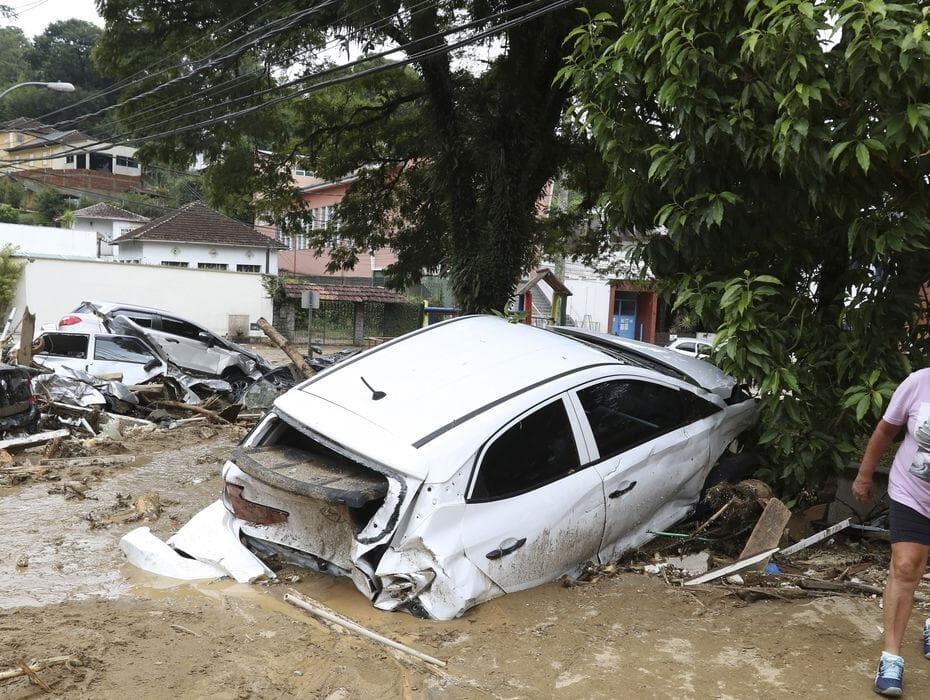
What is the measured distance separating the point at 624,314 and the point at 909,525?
116 feet

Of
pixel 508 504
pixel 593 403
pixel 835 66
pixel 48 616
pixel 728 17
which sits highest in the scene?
pixel 728 17

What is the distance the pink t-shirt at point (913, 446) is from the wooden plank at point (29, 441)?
9078 millimetres

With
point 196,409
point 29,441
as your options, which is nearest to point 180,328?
point 196,409

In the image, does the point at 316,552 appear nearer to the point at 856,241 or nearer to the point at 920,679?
the point at 920,679

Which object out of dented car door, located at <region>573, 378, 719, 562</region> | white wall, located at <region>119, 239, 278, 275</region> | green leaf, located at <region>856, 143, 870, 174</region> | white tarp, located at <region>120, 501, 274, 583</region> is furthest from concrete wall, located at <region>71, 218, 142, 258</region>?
green leaf, located at <region>856, 143, 870, 174</region>

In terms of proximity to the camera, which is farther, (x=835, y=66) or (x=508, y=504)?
(x=835, y=66)

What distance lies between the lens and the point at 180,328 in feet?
54.2

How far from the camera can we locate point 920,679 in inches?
152

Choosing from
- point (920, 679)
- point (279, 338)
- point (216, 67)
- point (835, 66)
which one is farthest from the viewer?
point (216, 67)

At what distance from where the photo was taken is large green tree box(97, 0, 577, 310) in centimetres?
1212

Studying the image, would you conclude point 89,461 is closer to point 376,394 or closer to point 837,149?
point 376,394

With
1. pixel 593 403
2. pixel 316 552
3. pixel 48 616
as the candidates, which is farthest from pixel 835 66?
pixel 48 616

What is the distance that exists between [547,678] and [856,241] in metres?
3.61

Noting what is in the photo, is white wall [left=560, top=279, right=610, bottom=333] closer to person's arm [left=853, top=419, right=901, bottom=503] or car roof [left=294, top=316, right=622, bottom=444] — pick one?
car roof [left=294, top=316, right=622, bottom=444]
